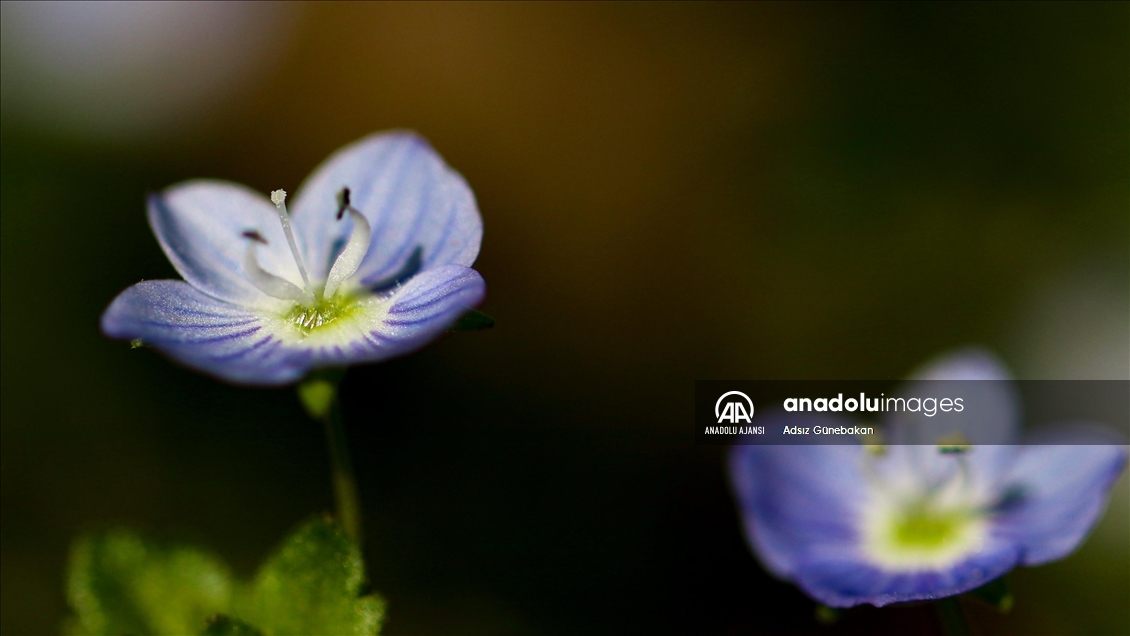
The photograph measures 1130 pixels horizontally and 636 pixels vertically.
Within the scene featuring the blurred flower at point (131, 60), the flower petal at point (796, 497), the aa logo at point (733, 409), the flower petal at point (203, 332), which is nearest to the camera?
the flower petal at point (203, 332)

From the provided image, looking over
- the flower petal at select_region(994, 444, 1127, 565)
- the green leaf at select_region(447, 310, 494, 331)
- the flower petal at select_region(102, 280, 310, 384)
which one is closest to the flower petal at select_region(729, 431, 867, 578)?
the flower petal at select_region(994, 444, 1127, 565)

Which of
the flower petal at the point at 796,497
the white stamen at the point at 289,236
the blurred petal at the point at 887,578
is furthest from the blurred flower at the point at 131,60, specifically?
the blurred petal at the point at 887,578

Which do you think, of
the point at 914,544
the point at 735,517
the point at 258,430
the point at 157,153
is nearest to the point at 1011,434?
the point at 914,544

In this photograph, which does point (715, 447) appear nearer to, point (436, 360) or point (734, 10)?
point (436, 360)

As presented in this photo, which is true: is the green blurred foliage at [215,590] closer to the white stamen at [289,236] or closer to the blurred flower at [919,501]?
the white stamen at [289,236]

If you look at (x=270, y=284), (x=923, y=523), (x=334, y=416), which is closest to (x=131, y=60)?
(x=270, y=284)

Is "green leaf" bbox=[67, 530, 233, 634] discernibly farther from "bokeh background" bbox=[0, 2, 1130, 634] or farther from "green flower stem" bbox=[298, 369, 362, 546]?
"bokeh background" bbox=[0, 2, 1130, 634]
